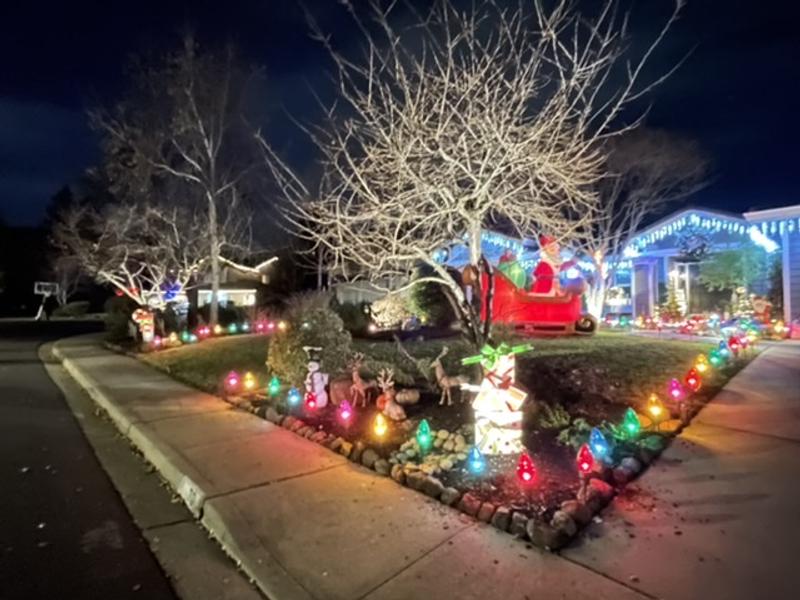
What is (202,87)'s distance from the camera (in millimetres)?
18266

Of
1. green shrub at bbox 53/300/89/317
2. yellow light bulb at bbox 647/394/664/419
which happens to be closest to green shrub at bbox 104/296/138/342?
yellow light bulb at bbox 647/394/664/419

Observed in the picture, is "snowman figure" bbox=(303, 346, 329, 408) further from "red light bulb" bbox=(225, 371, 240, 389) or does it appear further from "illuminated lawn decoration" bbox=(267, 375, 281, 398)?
"red light bulb" bbox=(225, 371, 240, 389)

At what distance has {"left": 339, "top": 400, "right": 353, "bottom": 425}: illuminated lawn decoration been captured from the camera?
20.9 ft

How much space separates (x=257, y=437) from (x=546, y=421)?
3.17 metres

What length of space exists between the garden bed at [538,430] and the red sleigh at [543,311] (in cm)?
223

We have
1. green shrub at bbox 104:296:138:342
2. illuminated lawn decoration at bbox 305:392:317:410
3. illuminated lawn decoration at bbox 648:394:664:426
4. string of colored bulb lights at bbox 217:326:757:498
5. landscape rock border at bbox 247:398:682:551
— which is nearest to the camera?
landscape rock border at bbox 247:398:682:551

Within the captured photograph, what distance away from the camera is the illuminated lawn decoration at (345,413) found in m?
6.36

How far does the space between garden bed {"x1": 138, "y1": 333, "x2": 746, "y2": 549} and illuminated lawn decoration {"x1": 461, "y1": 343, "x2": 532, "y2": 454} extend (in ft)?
0.43

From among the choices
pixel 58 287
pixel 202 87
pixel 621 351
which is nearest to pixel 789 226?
pixel 621 351

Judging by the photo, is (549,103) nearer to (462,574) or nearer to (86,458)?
(462,574)

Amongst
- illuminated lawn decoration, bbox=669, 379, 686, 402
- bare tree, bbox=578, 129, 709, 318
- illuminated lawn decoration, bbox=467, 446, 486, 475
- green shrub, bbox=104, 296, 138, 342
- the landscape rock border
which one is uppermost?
bare tree, bbox=578, 129, 709, 318

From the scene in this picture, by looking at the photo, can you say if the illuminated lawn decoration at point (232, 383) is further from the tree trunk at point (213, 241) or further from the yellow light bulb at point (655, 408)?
the tree trunk at point (213, 241)

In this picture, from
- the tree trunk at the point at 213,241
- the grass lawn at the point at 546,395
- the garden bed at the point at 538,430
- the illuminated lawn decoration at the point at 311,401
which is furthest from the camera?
the tree trunk at the point at 213,241

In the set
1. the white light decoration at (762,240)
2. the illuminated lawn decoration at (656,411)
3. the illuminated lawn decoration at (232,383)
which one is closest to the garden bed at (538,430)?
the illuminated lawn decoration at (656,411)
